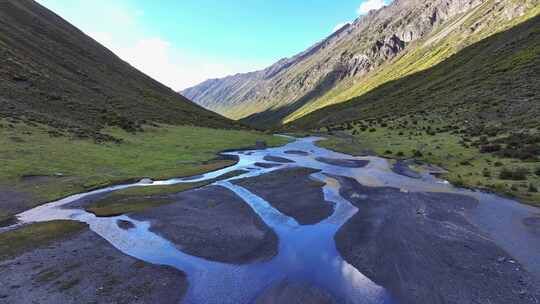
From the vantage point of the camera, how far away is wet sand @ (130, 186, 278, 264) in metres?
18.7

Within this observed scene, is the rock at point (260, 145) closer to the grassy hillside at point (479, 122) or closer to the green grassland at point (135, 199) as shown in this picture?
the grassy hillside at point (479, 122)

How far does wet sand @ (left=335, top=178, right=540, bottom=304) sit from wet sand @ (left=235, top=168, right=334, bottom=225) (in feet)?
10.2

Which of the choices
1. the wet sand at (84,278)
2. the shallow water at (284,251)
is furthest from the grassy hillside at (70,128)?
the wet sand at (84,278)

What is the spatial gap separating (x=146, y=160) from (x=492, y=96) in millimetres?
80944

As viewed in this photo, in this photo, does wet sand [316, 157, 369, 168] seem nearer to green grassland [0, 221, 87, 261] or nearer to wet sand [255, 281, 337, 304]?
wet sand [255, 281, 337, 304]

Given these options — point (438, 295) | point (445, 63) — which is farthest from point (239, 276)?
point (445, 63)

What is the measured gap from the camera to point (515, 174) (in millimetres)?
31797

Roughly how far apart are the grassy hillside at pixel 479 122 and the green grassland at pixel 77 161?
3007 centimetres

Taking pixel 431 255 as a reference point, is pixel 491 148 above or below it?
below

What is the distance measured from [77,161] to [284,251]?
103ft

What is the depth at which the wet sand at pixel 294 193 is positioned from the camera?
1008 inches

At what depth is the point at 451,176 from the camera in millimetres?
35281

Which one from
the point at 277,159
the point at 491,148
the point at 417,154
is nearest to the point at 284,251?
the point at 277,159

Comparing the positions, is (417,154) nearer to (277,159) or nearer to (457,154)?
(457,154)
